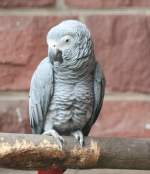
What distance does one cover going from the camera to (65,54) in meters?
0.84

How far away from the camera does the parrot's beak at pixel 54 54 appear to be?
819mm

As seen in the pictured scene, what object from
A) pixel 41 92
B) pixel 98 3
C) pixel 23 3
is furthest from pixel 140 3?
pixel 41 92

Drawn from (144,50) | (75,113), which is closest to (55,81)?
(75,113)

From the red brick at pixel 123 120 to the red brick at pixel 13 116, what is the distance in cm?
12

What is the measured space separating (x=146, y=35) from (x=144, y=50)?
27mm

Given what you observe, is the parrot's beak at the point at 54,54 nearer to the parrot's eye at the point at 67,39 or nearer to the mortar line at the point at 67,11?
the parrot's eye at the point at 67,39

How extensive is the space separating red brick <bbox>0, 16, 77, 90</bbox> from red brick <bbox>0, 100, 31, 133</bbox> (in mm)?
28

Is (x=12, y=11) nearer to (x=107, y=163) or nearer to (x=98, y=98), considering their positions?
(x=98, y=98)

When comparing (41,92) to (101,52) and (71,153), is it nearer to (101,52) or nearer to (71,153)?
(71,153)

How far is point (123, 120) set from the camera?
108cm

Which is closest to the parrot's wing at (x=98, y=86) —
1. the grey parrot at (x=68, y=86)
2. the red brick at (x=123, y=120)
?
the grey parrot at (x=68, y=86)

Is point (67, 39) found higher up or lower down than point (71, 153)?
higher up

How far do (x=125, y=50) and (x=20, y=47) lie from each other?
187 millimetres

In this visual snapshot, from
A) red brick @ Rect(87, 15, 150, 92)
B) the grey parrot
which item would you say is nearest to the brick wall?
red brick @ Rect(87, 15, 150, 92)
